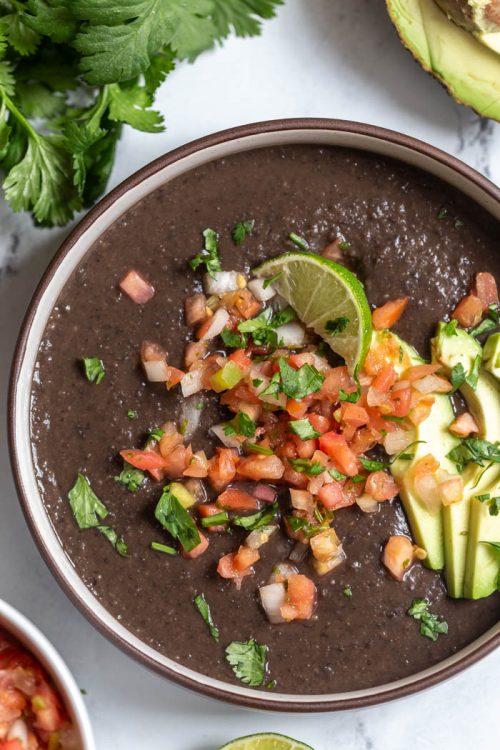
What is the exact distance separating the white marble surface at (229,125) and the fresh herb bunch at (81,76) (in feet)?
0.42

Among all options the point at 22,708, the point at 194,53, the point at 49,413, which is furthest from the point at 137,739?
the point at 194,53

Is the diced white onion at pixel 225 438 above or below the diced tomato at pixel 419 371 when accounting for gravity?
below

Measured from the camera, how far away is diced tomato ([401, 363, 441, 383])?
322 cm

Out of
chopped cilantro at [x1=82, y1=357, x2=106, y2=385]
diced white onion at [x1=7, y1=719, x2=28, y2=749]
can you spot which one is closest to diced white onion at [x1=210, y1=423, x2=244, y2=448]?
chopped cilantro at [x1=82, y1=357, x2=106, y2=385]

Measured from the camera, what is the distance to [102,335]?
3248 mm

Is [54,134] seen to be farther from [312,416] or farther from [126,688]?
[126,688]

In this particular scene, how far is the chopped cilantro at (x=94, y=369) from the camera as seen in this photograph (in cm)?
322

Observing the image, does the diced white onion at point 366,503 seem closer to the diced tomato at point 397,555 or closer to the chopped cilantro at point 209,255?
the diced tomato at point 397,555

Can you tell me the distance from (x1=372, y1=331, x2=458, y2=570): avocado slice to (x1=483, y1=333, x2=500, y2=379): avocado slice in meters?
0.18

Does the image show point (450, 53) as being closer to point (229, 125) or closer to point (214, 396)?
point (229, 125)

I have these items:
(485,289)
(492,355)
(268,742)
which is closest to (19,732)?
(268,742)

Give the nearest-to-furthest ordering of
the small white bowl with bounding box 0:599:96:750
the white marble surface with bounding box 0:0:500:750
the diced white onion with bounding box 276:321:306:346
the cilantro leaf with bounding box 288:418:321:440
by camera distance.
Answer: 1. the small white bowl with bounding box 0:599:96:750
2. the cilantro leaf with bounding box 288:418:321:440
3. the diced white onion with bounding box 276:321:306:346
4. the white marble surface with bounding box 0:0:500:750

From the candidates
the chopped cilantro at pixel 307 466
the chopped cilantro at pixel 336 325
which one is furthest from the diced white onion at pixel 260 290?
the chopped cilantro at pixel 307 466

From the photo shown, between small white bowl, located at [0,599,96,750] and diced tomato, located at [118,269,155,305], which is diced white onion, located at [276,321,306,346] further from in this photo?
small white bowl, located at [0,599,96,750]
